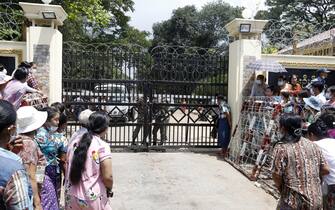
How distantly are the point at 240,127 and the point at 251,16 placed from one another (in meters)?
2.57

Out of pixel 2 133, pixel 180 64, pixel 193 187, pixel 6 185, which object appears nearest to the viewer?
pixel 6 185

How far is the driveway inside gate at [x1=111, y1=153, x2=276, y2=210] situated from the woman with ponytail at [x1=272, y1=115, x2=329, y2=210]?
260cm

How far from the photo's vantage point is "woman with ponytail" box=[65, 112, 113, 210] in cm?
373

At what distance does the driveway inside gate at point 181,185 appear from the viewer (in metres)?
6.39

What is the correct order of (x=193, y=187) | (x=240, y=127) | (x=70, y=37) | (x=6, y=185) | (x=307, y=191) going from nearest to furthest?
1. (x=6, y=185)
2. (x=307, y=191)
3. (x=193, y=187)
4. (x=240, y=127)
5. (x=70, y=37)

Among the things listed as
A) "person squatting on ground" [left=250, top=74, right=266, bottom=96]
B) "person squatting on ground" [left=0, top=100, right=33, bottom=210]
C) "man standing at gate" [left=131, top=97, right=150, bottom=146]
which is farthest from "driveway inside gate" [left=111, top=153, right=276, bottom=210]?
"person squatting on ground" [left=0, top=100, right=33, bottom=210]

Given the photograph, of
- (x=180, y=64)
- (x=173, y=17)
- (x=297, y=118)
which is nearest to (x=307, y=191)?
(x=297, y=118)

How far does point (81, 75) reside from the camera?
33.2 ft

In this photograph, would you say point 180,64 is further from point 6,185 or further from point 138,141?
point 6,185

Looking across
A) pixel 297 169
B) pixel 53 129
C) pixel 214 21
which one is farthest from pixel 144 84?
pixel 214 21

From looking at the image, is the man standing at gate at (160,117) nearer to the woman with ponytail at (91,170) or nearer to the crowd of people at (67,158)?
the crowd of people at (67,158)

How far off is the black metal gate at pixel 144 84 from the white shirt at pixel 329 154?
5914 mm

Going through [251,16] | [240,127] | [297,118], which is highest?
[251,16]

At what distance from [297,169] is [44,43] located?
6.84 meters
